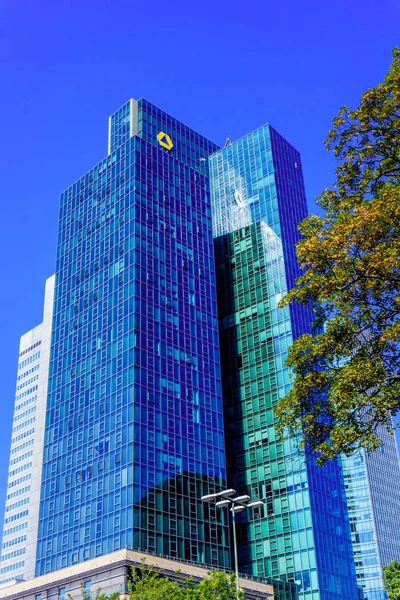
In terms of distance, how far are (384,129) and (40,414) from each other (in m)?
132

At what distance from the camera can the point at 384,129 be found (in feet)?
109

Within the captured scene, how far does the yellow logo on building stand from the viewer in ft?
376

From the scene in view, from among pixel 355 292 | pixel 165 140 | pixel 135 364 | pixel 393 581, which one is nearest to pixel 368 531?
pixel 165 140

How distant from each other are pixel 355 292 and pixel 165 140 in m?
87.5

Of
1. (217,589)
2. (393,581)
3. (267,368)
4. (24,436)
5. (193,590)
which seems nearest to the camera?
(217,589)

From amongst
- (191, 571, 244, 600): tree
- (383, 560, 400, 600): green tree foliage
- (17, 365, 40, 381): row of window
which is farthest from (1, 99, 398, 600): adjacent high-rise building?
(17, 365, 40, 381): row of window

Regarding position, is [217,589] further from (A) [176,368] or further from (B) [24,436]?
(B) [24,436]

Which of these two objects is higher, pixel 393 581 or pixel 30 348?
pixel 30 348

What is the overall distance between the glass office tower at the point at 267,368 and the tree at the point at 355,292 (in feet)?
187

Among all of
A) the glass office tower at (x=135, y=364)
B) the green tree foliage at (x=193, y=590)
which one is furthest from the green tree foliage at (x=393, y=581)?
the glass office tower at (x=135, y=364)

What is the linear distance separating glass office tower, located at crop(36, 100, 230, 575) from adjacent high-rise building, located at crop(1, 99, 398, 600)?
0.23 m

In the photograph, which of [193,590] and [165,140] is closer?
[193,590]

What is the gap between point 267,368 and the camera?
109 metres

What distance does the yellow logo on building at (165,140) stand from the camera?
114625 mm
